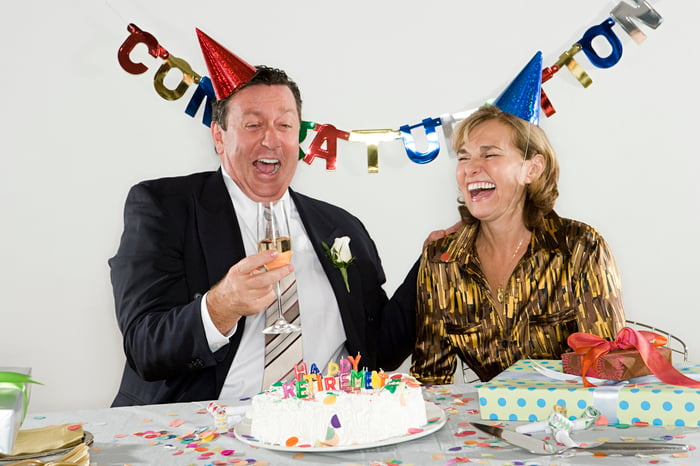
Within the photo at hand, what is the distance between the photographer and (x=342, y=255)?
97.4 inches

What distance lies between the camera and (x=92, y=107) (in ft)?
9.87

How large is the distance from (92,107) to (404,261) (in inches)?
52.4

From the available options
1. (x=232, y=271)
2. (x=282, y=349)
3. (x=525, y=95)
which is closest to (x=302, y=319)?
(x=282, y=349)

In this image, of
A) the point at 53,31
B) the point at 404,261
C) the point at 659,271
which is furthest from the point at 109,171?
the point at 659,271

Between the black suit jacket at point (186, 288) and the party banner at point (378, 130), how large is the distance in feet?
1.08

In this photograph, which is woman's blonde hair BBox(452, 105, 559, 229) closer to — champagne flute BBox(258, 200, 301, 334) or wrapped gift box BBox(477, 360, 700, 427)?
champagne flute BBox(258, 200, 301, 334)

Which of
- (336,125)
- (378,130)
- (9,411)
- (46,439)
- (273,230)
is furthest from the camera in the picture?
(336,125)

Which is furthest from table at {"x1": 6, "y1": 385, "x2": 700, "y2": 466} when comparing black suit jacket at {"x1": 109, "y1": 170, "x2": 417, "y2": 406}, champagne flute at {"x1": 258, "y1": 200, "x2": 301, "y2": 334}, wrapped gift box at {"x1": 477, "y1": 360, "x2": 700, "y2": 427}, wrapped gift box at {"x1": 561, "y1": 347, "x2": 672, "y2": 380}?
black suit jacket at {"x1": 109, "y1": 170, "x2": 417, "y2": 406}

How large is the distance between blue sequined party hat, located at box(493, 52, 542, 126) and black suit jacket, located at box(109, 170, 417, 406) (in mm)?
612

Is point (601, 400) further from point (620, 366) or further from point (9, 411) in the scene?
point (9, 411)

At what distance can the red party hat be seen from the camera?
8.47 feet

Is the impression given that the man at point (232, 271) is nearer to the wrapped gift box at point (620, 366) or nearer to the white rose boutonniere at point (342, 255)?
the white rose boutonniere at point (342, 255)

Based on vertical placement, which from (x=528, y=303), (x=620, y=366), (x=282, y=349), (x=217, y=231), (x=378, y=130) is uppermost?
(x=378, y=130)

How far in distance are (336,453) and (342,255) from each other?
1211 mm
